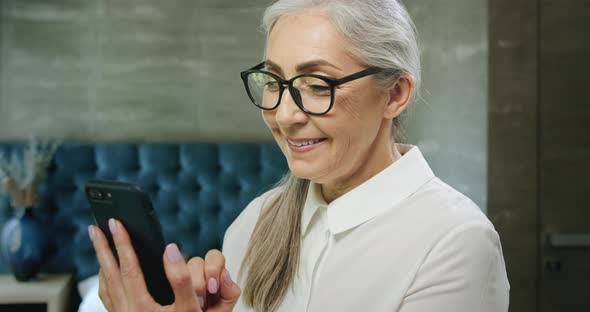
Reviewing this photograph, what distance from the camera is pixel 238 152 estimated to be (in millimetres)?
2959

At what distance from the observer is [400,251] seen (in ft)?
2.90

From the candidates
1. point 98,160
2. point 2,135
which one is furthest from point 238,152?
point 2,135

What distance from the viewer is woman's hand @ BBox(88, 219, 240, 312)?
706mm

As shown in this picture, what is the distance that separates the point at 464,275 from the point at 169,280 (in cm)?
43

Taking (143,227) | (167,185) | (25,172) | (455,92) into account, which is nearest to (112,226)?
(143,227)

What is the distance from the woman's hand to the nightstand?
1.95 meters

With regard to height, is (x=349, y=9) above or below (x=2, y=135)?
above

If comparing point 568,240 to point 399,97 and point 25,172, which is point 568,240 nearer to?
point 399,97

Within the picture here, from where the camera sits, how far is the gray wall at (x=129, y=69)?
117 inches

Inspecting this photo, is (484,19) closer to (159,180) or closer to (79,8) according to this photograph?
(159,180)

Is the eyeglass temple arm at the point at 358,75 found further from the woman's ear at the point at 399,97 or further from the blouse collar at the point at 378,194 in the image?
the blouse collar at the point at 378,194

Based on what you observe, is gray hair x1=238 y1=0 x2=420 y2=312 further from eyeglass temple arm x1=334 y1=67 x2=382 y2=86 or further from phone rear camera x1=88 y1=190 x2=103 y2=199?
phone rear camera x1=88 y1=190 x2=103 y2=199

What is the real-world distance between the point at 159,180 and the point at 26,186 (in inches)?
25.1

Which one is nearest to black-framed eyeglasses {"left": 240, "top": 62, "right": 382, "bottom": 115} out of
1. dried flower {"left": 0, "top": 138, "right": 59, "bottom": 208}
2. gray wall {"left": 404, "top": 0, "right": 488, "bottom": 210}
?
gray wall {"left": 404, "top": 0, "right": 488, "bottom": 210}
